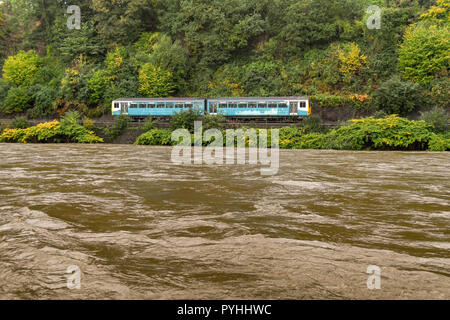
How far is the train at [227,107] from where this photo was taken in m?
27.6

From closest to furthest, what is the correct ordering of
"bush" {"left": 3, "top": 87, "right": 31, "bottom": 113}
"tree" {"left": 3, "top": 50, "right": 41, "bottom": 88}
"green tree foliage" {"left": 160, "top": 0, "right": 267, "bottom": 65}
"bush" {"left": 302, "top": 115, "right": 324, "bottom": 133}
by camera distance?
1. "bush" {"left": 302, "top": 115, "right": 324, "bottom": 133}
2. "green tree foliage" {"left": 160, "top": 0, "right": 267, "bottom": 65}
3. "bush" {"left": 3, "top": 87, "right": 31, "bottom": 113}
4. "tree" {"left": 3, "top": 50, "right": 41, "bottom": 88}

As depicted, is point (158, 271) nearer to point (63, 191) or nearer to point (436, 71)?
point (63, 191)

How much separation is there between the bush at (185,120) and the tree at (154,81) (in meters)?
11.0

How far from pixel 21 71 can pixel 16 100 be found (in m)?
7.64

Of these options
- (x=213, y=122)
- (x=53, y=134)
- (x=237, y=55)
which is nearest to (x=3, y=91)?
(x=53, y=134)

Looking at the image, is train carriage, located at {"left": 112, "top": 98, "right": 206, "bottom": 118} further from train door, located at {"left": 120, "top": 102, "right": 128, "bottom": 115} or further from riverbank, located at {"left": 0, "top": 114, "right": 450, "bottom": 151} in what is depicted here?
riverbank, located at {"left": 0, "top": 114, "right": 450, "bottom": 151}

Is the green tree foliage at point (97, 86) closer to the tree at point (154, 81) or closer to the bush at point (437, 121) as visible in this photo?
the tree at point (154, 81)

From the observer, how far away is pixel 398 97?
993 inches

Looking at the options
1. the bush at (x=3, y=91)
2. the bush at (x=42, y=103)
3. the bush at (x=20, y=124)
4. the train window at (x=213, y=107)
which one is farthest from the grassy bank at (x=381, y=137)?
the bush at (x=3, y=91)

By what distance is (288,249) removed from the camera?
341 cm

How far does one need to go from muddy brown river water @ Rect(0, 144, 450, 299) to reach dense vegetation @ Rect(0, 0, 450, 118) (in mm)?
26082

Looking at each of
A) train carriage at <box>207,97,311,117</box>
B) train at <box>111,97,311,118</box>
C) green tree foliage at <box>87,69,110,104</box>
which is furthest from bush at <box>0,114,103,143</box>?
train carriage at <box>207,97,311,117</box>

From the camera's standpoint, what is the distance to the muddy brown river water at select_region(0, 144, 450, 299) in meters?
2.57

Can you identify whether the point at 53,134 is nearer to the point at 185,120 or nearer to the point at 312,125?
the point at 185,120
